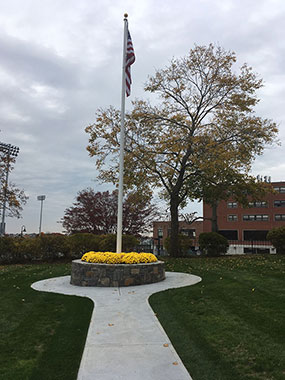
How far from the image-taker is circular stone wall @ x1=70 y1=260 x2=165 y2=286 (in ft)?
29.6

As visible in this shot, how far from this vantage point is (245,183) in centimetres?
1723

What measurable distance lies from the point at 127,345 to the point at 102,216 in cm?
2132

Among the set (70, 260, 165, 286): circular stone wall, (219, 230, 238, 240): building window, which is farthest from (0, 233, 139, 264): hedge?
(219, 230, 238, 240): building window

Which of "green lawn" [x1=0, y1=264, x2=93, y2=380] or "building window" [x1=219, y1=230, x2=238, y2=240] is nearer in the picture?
"green lawn" [x1=0, y1=264, x2=93, y2=380]

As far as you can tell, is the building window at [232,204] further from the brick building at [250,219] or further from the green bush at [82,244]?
the green bush at [82,244]

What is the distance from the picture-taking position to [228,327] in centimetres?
487

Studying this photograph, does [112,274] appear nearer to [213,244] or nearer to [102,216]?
[213,244]

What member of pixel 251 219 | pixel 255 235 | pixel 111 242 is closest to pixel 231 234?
pixel 255 235

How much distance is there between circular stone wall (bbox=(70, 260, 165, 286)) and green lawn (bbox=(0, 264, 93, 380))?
5.25 feet

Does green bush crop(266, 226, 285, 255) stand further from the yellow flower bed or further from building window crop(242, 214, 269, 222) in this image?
building window crop(242, 214, 269, 222)

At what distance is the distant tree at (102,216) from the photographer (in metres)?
25.7

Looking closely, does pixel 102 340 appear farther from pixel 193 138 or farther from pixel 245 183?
pixel 245 183

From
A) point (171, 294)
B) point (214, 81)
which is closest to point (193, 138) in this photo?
point (214, 81)

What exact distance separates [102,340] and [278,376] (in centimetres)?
248
